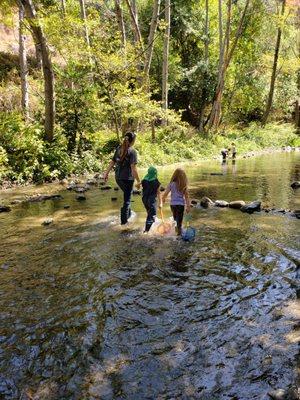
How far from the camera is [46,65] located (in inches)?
624

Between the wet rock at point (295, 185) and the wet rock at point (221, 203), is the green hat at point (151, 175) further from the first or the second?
the wet rock at point (295, 185)

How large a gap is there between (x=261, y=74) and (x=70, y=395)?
135 feet

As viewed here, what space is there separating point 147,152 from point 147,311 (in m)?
17.6

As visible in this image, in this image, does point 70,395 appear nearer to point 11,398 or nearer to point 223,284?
point 11,398

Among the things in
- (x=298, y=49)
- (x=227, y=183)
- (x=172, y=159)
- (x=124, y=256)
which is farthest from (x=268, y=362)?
(x=298, y=49)

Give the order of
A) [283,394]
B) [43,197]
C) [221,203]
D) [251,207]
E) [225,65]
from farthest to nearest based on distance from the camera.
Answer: [225,65]
[43,197]
[221,203]
[251,207]
[283,394]

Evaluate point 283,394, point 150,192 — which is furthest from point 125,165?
point 283,394

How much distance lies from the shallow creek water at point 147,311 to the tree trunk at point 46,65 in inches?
324

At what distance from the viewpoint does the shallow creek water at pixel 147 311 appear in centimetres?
384

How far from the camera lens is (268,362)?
13.3ft

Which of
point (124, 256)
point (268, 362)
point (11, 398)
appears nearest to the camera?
point (11, 398)

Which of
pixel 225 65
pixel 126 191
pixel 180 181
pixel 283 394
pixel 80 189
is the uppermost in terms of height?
pixel 225 65

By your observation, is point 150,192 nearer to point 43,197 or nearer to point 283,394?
point 43,197

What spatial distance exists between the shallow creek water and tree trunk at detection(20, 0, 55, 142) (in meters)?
8.24
